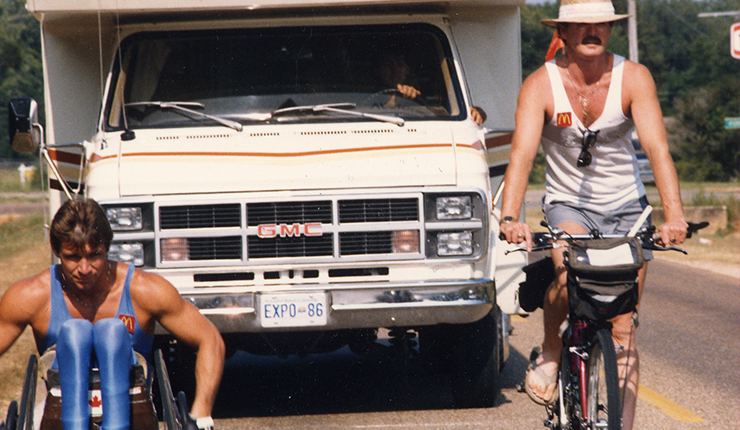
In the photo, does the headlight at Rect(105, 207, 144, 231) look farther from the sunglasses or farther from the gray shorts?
the sunglasses

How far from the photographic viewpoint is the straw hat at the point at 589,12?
429cm

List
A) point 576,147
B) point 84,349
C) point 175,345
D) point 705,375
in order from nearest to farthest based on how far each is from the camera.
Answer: point 84,349
point 576,147
point 175,345
point 705,375

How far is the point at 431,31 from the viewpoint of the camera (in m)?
6.87

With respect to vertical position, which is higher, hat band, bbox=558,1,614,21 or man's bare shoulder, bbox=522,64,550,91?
hat band, bbox=558,1,614,21

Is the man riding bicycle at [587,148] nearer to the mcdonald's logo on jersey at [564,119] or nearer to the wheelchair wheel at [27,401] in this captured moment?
the mcdonald's logo on jersey at [564,119]

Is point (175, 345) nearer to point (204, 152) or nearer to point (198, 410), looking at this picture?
point (204, 152)

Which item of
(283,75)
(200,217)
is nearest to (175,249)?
(200,217)

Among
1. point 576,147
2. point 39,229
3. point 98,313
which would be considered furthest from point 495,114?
point 39,229

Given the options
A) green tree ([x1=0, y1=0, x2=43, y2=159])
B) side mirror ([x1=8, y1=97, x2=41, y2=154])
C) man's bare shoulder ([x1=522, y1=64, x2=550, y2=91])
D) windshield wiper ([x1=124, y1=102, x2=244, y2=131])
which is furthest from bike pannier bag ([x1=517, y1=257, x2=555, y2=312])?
green tree ([x1=0, y1=0, x2=43, y2=159])

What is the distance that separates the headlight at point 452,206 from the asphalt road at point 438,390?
129 centimetres

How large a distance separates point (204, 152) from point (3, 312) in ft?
7.86

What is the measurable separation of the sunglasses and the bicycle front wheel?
0.84m

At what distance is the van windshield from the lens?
6473 millimetres

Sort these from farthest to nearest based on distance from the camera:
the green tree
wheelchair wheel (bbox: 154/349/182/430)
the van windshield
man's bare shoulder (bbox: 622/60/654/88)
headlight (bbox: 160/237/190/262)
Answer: the green tree
the van windshield
headlight (bbox: 160/237/190/262)
man's bare shoulder (bbox: 622/60/654/88)
wheelchair wheel (bbox: 154/349/182/430)
